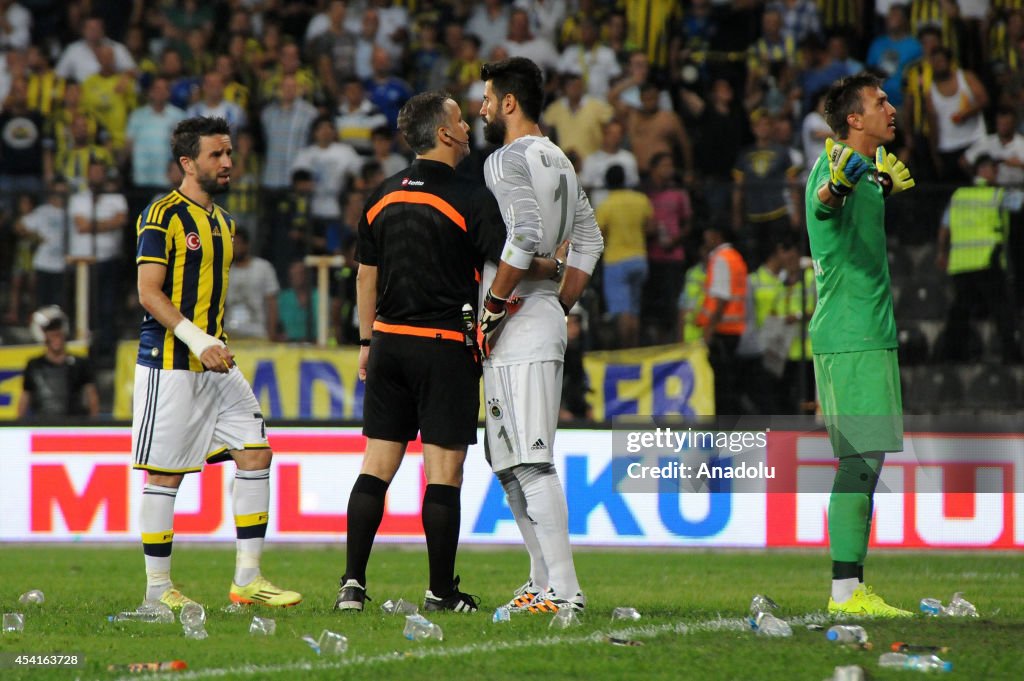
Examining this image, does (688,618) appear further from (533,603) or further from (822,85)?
(822,85)

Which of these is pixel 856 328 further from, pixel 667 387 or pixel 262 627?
pixel 667 387

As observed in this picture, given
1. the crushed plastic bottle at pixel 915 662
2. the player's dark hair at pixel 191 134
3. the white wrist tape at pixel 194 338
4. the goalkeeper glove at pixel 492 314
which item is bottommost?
the crushed plastic bottle at pixel 915 662

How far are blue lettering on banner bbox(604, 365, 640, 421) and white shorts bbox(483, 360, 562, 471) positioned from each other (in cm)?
570

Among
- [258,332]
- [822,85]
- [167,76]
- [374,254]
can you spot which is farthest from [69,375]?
[822,85]

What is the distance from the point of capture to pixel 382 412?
23.8ft

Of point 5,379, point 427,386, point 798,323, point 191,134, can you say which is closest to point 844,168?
point 427,386

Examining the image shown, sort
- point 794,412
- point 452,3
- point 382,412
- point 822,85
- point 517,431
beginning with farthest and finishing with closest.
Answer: point 452,3
point 822,85
point 794,412
point 382,412
point 517,431

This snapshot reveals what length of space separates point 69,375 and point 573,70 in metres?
6.61

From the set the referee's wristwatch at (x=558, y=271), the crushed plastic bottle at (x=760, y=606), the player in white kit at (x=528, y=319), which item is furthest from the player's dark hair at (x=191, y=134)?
the crushed plastic bottle at (x=760, y=606)

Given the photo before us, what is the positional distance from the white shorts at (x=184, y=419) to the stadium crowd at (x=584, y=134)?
4.08m

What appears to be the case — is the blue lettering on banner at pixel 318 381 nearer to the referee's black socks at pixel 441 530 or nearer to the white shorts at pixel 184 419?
the white shorts at pixel 184 419

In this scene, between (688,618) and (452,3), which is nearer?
(688,618)

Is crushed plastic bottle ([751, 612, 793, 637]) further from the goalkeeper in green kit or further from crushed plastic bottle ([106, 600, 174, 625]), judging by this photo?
crushed plastic bottle ([106, 600, 174, 625])

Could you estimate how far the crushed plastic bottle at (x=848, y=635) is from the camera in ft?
19.7
